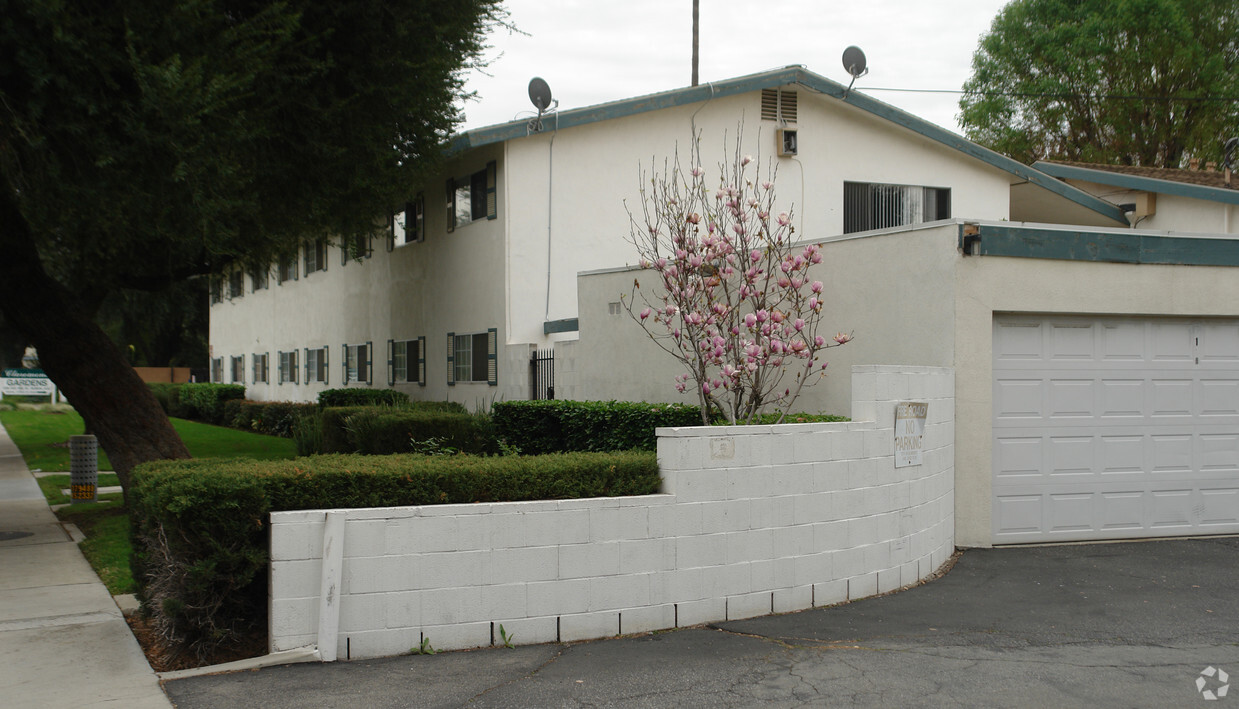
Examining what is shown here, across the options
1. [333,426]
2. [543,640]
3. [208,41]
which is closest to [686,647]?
[543,640]

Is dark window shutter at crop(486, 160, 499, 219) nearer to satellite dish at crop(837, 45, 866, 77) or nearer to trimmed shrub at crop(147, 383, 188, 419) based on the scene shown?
satellite dish at crop(837, 45, 866, 77)

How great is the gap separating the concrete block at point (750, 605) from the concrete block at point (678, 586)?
0.29 m

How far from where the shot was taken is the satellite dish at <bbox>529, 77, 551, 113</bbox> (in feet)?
55.6

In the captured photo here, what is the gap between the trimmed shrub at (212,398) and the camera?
111 ft

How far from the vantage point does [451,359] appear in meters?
19.8

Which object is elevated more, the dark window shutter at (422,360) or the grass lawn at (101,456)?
the dark window shutter at (422,360)

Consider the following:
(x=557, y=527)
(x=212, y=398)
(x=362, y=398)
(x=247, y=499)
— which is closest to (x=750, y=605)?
(x=557, y=527)

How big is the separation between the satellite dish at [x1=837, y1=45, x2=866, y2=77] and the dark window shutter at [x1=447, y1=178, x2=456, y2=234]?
7.35m

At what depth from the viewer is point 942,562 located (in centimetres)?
1014

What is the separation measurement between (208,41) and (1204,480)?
11.1 m

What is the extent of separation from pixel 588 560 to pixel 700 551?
90 cm

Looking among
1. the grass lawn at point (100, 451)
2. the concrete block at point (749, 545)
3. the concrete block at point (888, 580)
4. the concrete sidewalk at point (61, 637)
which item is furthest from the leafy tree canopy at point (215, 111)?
the concrete block at point (888, 580)

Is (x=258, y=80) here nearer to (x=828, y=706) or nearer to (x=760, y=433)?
(x=760, y=433)

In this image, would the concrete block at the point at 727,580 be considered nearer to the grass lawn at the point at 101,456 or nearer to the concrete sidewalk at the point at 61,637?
the grass lawn at the point at 101,456
